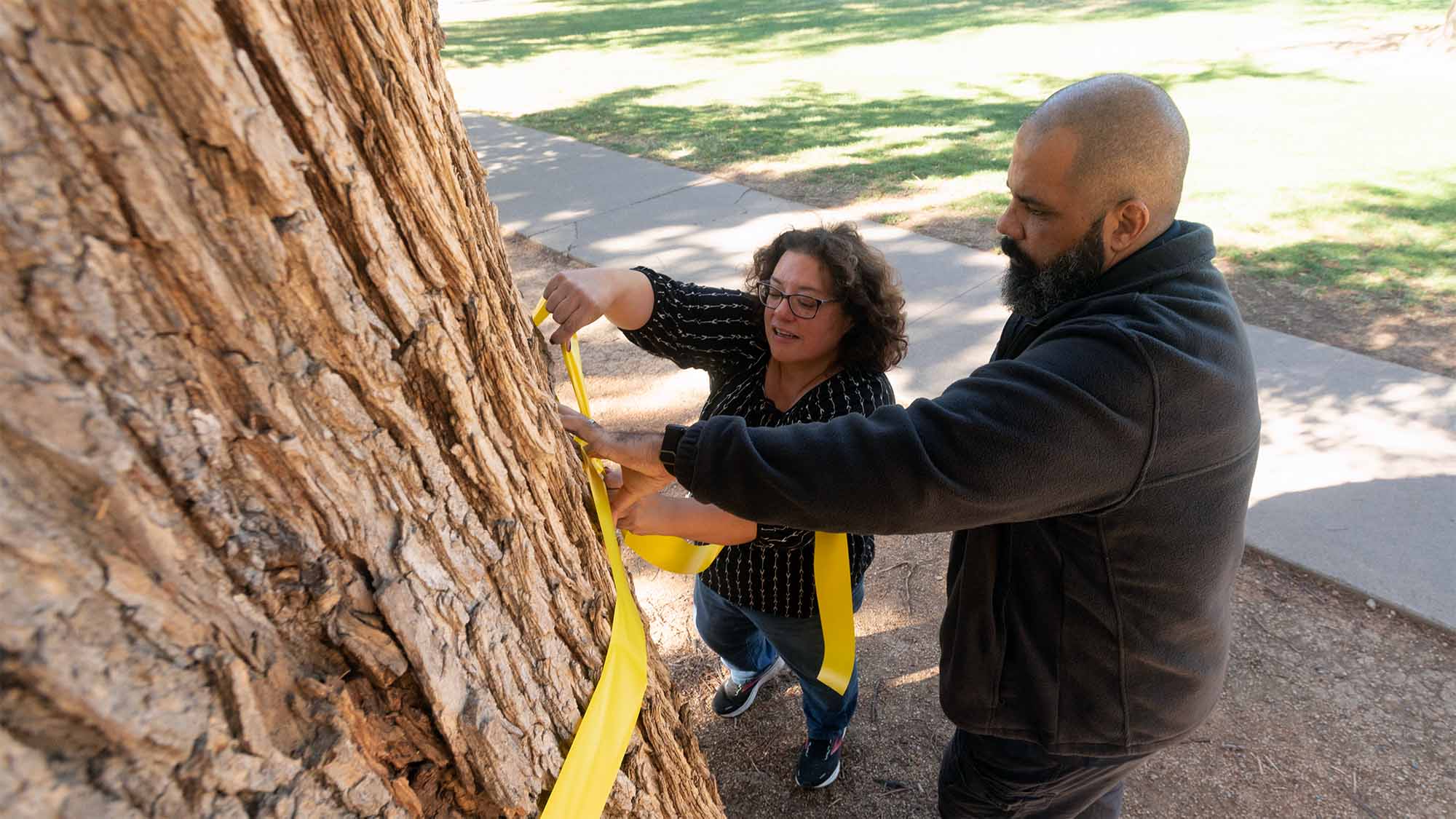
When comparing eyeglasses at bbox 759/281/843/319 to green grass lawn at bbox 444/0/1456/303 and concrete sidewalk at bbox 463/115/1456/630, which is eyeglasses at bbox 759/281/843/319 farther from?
green grass lawn at bbox 444/0/1456/303

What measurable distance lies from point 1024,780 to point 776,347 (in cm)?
108

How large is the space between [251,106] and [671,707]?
118cm

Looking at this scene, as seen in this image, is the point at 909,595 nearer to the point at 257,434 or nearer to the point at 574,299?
the point at 574,299

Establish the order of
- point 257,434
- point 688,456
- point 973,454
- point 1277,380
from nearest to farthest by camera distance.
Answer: point 257,434, point 973,454, point 688,456, point 1277,380

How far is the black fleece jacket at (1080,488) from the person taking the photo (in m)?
1.48

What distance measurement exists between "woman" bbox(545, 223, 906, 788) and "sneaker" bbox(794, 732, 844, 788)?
328 mm

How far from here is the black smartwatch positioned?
1621 millimetres

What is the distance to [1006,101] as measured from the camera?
394 inches

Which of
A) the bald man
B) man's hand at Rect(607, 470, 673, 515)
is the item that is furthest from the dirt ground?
man's hand at Rect(607, 470, 673, 515)

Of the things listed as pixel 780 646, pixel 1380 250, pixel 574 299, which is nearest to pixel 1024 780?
pixel 780 646

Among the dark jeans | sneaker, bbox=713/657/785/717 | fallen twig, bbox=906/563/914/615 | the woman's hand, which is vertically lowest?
fallen twig, bbox=906/563/914/615

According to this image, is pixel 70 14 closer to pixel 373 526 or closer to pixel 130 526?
pixel 130 526

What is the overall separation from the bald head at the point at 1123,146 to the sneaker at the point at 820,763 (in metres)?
1.77

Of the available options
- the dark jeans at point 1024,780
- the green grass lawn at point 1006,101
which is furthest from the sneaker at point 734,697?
the green grass lawn at point 1006,101
